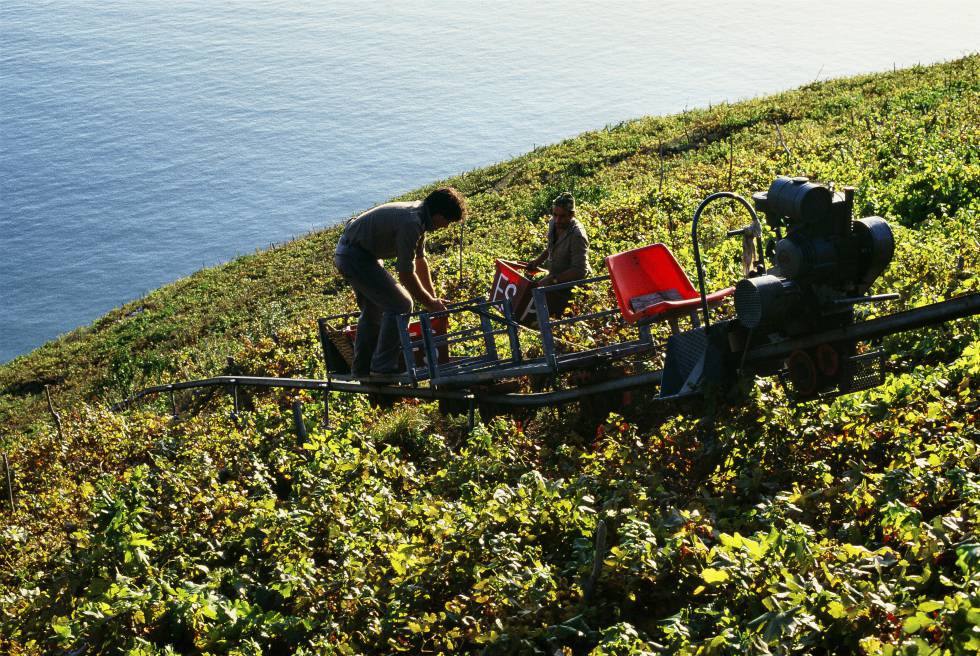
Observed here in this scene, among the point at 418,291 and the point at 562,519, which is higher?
the point at 418,291

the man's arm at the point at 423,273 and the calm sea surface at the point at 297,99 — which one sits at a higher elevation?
the calm sea surface at the point at 297,99

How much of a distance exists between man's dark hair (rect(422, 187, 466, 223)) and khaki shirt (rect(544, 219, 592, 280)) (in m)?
2.46

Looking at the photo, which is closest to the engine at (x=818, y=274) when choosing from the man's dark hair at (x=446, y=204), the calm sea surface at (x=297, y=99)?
the man's dark hair at (x=446, y=204)

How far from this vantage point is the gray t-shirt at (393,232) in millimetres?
9391

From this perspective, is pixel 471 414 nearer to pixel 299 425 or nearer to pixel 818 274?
pixel 299 425

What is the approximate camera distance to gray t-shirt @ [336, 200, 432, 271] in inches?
370

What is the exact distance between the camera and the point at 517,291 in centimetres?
1104

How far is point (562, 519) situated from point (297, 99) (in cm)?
10218

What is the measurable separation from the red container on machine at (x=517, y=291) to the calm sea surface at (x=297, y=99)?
102 feet

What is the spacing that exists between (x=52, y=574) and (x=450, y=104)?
9123 cm

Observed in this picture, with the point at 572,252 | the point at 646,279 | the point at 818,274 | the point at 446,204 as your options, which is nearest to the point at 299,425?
the point at 446,204

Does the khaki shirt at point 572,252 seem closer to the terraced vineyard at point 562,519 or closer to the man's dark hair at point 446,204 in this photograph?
the terraced vineyard at point 562,519

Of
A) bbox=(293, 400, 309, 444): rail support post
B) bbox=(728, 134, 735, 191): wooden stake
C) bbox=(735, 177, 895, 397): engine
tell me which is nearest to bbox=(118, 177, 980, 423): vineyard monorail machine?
bbox=(735, 177, 895, 397): engine

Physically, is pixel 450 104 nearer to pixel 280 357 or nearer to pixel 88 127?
pixel 88 127
